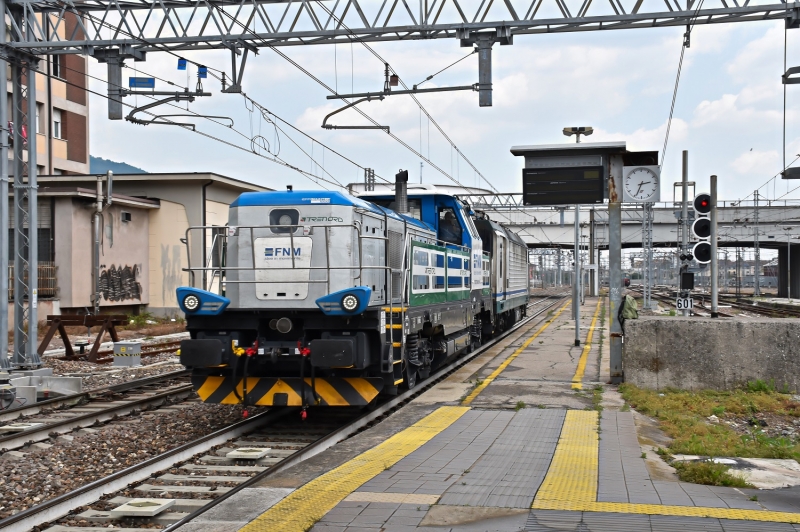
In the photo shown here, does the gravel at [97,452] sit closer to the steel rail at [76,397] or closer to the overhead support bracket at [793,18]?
the steel rail at [76,397]

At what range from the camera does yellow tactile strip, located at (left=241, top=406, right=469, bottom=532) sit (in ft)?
17.9

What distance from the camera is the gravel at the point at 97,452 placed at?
711 cm

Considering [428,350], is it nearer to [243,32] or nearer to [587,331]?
[243,32]

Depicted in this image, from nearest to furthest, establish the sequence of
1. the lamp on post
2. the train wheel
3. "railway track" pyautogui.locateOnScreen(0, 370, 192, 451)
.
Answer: "railway track" pyautogui.locateOnScreen(0, 370, 192, 451), the train wheel, the lamp on post

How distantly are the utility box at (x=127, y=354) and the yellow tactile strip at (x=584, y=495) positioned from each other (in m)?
11.1

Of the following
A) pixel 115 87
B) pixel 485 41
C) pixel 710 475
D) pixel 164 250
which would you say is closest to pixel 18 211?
pixel 115 87

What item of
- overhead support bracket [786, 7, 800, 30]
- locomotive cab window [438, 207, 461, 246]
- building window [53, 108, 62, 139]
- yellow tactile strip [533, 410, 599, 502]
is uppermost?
building window [53, 108, 62, 139]

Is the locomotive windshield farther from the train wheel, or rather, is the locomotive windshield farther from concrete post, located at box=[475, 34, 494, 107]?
the train wheel

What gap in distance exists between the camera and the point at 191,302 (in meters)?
9.58

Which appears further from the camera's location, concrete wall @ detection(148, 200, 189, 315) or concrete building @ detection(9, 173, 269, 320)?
concrete wall @ detection(148, 200, 189, 315)

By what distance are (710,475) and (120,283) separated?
25815 millimetres

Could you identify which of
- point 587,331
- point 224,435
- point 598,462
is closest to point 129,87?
point 224,435

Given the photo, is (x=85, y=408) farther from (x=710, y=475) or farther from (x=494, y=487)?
(x=710, y=475)

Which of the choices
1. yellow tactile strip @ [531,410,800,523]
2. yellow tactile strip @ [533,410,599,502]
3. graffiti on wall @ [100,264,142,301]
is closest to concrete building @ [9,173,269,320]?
graffiti on wall @ [100,264,142,301]
